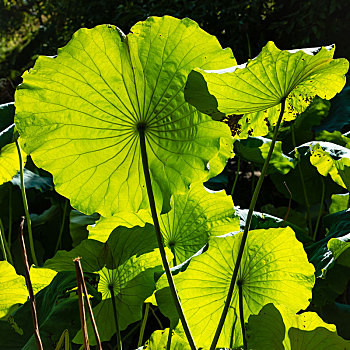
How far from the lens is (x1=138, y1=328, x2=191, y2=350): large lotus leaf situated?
83 cm

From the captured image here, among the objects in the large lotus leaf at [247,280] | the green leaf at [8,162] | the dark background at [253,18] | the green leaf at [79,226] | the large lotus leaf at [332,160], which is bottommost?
the large lotus leaf at [247,280]

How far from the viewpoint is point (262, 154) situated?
156 cm

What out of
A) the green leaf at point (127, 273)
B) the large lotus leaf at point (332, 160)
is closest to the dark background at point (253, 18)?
the large lotus leaf at point (332, 160)

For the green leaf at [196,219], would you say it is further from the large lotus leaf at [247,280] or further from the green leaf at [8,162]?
the green leaf at [8,162]

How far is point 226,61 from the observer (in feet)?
2.25

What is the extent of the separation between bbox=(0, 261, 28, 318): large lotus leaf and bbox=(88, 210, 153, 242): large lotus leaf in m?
0.16

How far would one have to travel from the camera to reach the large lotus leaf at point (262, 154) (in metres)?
1.43

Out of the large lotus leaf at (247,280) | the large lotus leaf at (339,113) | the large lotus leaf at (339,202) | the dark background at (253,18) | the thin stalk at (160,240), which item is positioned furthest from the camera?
the dark background at (253,18)

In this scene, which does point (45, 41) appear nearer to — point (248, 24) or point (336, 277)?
point (248, 24)

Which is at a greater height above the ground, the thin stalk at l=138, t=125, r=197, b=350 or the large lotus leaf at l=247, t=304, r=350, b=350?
the thin stalk at l=138, t=125, r=197, b=350

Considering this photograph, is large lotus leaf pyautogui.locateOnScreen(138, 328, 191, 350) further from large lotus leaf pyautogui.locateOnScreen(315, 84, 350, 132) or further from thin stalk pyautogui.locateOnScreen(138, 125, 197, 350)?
large lotus leaf pyautogui.locateOnScreen(315, 84, 350, 132)

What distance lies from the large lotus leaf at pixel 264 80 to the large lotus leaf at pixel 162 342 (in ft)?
1.24

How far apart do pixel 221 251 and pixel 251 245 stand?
6 centimetres

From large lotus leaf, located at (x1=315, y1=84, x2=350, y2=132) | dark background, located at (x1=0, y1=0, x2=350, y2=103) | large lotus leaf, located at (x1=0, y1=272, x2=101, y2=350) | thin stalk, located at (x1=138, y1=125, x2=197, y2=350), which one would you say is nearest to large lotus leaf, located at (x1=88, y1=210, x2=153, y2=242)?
large lotus leaf, located at (x1=0, y1=272, x2=101, y2=350)
